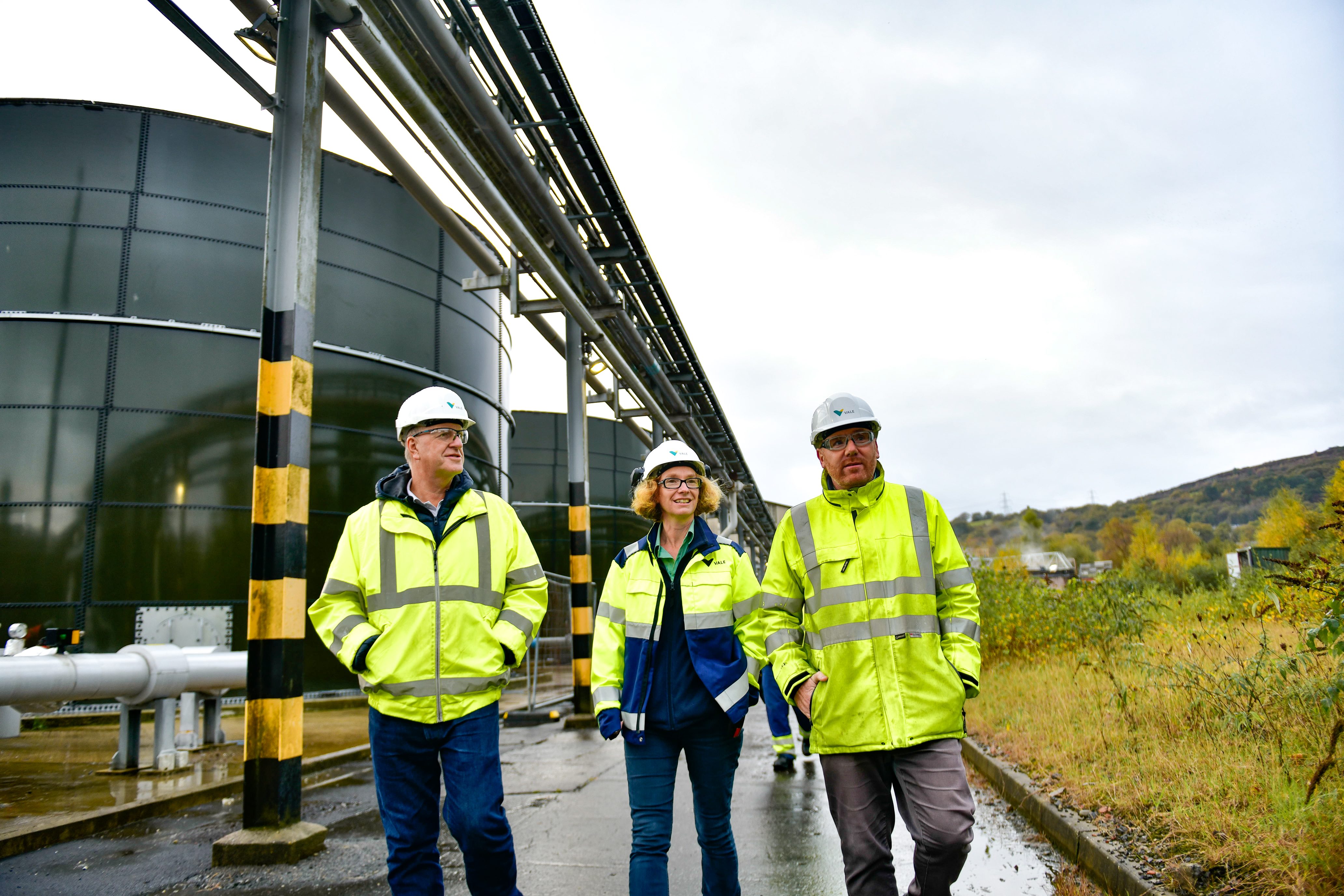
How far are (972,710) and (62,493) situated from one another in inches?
463

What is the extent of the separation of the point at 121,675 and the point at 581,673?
5.48 meters

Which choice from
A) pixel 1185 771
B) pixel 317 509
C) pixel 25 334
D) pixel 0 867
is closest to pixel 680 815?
pixel 1185 771

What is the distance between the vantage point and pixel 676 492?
3633mm

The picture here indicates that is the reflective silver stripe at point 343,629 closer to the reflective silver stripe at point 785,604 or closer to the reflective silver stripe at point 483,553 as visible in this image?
the reflective silver stripe at point 483,553

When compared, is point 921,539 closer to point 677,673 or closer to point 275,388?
point 677,673

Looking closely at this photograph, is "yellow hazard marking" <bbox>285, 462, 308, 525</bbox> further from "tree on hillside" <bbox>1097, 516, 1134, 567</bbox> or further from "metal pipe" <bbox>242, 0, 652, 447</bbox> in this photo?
"tree on hillside" <bbox>1097, 516, 1134, 567</bbox>

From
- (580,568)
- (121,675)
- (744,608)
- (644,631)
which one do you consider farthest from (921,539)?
(580,568)

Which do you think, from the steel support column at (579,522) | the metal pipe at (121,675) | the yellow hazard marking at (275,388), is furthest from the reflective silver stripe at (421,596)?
the steel support column at (579,522)

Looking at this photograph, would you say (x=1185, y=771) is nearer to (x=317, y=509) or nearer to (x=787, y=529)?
(x=787, y=529)

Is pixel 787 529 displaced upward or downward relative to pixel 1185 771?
upward

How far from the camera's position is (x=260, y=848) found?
4.67 meters

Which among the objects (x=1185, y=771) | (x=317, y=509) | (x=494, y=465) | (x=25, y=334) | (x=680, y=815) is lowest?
(x=680, y=815)

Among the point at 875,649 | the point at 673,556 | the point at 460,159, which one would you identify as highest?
the point at 460,159

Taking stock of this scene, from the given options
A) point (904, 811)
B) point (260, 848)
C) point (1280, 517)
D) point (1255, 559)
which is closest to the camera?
point (904, 811)
